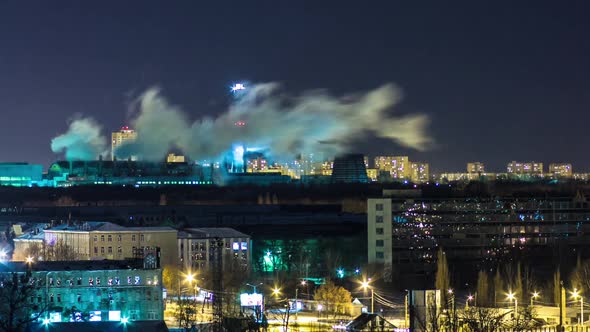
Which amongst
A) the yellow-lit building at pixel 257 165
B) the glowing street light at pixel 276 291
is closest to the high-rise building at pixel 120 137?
the yellow-lit building at pixel 257 165

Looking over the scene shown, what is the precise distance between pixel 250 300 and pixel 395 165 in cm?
8928

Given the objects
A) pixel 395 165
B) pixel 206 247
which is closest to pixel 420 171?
pixel 395 165

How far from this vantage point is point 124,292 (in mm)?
24016

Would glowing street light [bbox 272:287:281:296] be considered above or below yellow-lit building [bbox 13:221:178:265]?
below

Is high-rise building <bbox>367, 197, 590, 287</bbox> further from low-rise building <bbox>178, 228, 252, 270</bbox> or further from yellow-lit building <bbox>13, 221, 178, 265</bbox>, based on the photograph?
yellow-lit building <bbox>13, 221, 178, 265</bbox>

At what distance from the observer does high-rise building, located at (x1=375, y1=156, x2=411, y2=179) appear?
108125 mm

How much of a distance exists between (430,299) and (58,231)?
73.8 feet

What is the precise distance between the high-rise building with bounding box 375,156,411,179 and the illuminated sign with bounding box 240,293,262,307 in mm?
84861

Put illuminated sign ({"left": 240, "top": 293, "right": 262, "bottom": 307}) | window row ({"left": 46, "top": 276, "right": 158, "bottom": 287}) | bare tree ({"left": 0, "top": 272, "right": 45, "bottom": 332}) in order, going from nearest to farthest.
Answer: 1. bare tree ({"left": 0, "top": 272, "right": 45, "bottom": 332})
2. illuminated sign ({"left": 240, "top": 293, "right": 262, "bottom": 307})
3. window row ({"left": 46, "top": 276, "right": 158, "bottom": 287})

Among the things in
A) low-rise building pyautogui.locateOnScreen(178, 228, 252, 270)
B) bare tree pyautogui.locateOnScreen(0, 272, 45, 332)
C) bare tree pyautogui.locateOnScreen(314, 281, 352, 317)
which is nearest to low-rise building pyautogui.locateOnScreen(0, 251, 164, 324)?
bare tree pyautogui.locateOnScreen(0, 272, 45, 332)

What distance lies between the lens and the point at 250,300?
72.8ft

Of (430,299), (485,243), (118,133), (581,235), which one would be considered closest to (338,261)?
(485,243)

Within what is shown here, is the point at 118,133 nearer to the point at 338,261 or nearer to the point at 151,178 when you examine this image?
the point at 151,178

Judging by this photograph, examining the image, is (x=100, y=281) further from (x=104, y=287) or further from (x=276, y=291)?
(x=276, y=291)
